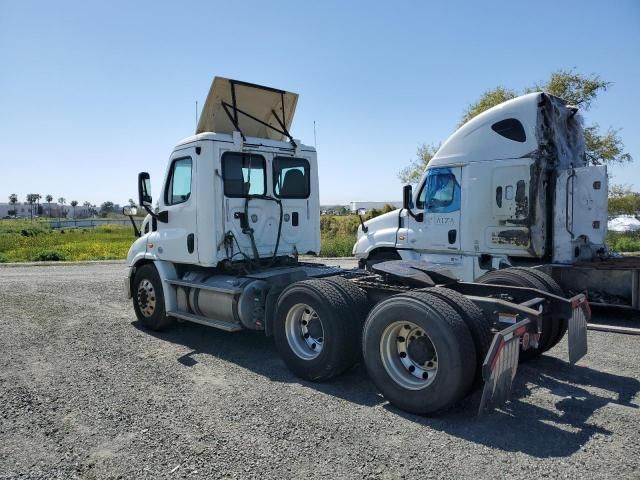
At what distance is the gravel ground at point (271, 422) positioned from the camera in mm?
3547

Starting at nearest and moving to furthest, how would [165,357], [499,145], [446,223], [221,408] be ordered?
[221,408] < [165,357] < [499,145] < [446,223]

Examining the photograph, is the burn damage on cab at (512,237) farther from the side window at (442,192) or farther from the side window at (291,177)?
the side window at (291,177)

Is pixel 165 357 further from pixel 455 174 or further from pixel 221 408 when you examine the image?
pixel 455 174

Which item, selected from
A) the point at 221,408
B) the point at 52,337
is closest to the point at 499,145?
the point at 221,408

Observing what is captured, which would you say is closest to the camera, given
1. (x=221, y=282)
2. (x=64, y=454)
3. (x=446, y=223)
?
(x=64, y=454)

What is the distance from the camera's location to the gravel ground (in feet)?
11.6

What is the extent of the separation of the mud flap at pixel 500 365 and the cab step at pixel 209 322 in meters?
3.44

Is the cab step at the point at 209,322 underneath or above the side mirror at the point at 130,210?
underneath

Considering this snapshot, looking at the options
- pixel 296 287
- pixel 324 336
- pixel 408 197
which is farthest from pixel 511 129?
pixel 324 336

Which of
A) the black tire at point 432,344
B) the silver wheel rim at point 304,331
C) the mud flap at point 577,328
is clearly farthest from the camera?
the silver wheel rim at point 304,331

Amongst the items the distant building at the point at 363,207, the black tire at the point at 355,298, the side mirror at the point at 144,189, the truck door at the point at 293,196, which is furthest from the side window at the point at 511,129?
the side mirror at the point at 144,189

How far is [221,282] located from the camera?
6984 mm

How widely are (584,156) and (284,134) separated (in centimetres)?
607

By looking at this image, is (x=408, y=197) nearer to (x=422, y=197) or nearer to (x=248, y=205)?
(x=422, y=197)
